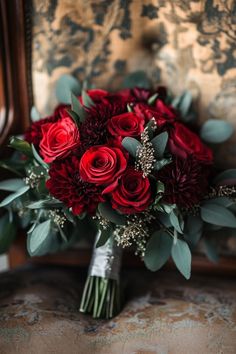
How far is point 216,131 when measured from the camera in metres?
0.80

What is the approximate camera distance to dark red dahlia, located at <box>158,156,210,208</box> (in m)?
0.65

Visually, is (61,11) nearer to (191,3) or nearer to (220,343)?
(191,3)

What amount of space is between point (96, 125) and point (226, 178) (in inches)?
→ 10.4

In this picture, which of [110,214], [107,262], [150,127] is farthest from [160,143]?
[107,262]

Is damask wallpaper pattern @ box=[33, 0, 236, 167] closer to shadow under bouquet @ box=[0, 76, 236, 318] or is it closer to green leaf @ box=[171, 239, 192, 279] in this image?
shadow under bouquet @ box=[0, 76, 236, 318]

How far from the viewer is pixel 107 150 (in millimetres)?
644

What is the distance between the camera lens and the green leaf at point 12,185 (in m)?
0.77

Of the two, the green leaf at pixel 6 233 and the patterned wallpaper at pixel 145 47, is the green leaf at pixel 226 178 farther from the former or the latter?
the green leaf at pixel 6 233

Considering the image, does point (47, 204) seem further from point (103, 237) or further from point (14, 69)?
point (14, 69)

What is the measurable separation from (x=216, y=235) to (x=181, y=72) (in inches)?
13.2

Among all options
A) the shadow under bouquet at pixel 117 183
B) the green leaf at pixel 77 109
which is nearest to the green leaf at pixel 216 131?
the shadow under bouquet at pixel 117 183

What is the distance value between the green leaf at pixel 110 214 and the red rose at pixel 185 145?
140 millimetres

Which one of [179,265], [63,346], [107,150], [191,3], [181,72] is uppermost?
[191,3]

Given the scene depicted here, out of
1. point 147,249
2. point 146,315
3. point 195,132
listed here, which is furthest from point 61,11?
point 146,315
